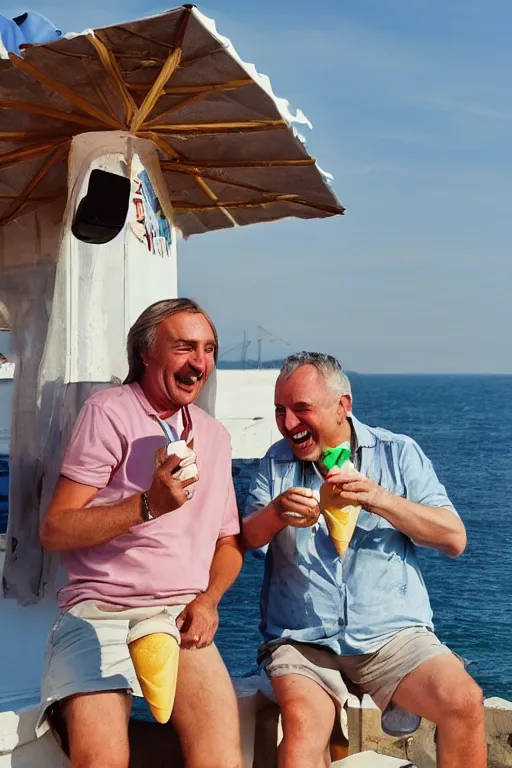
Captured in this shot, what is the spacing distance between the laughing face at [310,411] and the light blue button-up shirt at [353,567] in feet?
0.35

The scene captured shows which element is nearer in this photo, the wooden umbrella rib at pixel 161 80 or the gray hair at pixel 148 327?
the gray hair at pixel 148 327

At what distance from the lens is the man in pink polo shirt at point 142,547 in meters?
2.98

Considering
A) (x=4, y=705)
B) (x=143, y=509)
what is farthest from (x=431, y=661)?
(x=4, y=705)

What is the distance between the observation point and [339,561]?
346cm

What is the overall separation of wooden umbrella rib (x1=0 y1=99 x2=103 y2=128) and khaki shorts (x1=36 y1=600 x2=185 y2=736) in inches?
89.9

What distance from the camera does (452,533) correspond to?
11.1 feet

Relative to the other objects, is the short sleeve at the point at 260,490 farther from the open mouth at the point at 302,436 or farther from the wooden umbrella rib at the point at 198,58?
the wooden umbrella rib at the point at 198,58

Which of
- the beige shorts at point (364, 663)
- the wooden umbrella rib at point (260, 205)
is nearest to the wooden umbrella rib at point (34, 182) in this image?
the wooden umbrella rib at point (260, 205)

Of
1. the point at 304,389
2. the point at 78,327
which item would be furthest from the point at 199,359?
the point at 78,327

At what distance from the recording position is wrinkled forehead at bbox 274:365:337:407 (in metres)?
3.39

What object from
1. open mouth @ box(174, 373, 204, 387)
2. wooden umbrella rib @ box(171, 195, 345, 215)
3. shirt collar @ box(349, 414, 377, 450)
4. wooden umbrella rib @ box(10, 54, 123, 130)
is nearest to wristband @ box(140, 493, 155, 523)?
open mouth @ box(174, 373, 204, 387)

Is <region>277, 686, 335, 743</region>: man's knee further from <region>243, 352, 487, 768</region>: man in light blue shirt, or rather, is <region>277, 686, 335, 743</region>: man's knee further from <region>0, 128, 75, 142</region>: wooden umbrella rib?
<region>0, 128, 75, 142</region>: wooden umbrella rib

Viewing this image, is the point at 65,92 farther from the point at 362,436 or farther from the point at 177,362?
the point at 362,436

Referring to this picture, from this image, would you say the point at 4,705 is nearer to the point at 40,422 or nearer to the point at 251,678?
the point at 251,678
